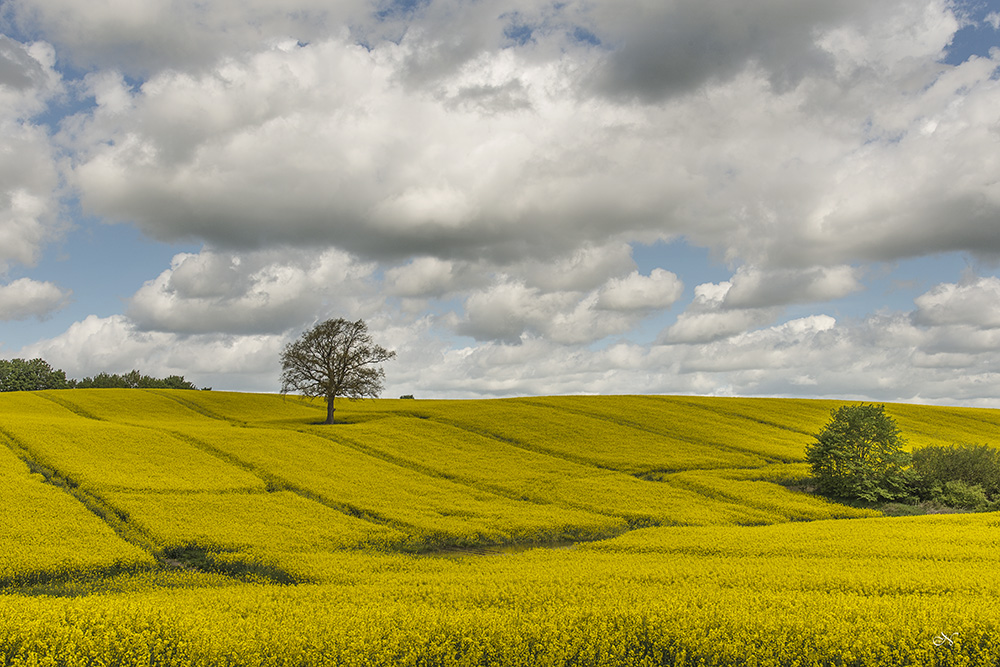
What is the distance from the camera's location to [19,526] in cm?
2264

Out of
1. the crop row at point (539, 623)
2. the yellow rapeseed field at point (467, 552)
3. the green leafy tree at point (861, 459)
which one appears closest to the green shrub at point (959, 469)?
the green leafy tree at point (861, 459)

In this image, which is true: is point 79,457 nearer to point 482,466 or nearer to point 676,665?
point 482,466

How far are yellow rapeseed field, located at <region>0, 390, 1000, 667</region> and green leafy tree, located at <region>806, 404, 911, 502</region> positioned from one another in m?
2.62

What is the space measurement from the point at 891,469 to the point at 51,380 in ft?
417

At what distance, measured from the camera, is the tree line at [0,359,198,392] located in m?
107

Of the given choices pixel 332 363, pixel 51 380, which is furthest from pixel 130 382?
pixel 332 363

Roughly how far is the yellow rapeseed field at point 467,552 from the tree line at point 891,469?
2.89m

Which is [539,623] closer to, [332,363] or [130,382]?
[332,363]

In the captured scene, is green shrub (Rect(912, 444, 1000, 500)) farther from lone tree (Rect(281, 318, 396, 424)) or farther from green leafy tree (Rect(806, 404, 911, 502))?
lone tree (Rect(281, 318, 396, 424))

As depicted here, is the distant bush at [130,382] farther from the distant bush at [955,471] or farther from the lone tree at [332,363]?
the distant bush at [955,471]

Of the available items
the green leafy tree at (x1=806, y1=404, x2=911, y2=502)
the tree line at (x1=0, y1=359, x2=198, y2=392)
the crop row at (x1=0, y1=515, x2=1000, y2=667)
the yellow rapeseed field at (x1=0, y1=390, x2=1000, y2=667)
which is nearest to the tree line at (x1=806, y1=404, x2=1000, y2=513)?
the green leafy tree at (x1=806, y1=404, x2=911, y2=502)

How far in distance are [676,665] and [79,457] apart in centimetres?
3538

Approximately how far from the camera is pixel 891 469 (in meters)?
36.9

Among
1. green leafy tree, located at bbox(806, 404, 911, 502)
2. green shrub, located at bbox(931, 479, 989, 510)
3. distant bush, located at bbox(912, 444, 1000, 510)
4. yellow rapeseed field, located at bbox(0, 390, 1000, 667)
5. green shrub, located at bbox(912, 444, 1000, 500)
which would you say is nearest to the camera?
yellow rapeseed field, located at bbox(0, 390, 1000, 667)
